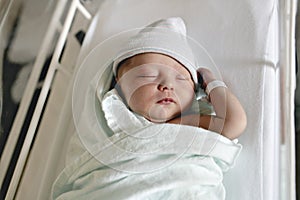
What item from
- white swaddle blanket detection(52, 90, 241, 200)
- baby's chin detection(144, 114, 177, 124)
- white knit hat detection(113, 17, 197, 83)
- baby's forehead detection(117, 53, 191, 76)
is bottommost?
white swaddle blanket detection(52, 90, 241, 200)

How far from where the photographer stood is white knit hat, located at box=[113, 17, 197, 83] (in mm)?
1022

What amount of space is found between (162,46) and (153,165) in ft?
0.93

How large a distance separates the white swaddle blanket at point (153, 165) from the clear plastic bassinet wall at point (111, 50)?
0.09 meters

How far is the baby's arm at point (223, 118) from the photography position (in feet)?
3.18

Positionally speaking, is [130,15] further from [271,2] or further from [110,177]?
[110,177]

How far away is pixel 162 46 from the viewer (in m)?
1.02

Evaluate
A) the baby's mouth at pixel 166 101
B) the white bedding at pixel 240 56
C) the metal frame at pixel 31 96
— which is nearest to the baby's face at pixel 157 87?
the baby's mouth at pixel 166 101

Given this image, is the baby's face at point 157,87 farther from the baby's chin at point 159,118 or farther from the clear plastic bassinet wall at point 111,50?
the clear plastic bassinet wall at point 111,50

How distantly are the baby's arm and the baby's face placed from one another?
0.04 meters

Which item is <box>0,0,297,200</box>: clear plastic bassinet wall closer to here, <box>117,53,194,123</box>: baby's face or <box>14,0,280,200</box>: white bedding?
<box>14,0,280,200</box>: white bedding

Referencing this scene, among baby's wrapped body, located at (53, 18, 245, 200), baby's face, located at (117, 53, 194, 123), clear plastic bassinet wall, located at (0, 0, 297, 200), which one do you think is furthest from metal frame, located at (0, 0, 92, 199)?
baby's face, located at (117, 53, 194, 123)

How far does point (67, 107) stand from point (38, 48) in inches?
7.7

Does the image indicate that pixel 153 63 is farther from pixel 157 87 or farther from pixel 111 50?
pixel 111 50

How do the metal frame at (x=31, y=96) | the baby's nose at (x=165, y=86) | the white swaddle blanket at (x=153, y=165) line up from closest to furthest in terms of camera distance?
the white swaddle blanket at (x=153, y=165), the baby's nose at (x=165, y=86), the metal frame at (x=31, y=96)
